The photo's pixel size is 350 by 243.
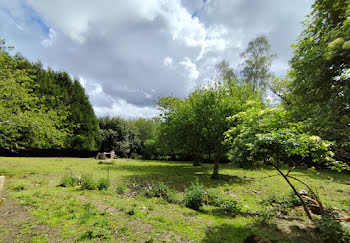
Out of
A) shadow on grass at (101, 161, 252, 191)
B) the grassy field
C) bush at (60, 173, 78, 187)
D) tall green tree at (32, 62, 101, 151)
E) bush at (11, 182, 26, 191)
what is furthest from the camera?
tall green tree at (32, 62, 101, 151)

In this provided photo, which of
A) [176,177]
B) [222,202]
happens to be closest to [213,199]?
[222,202]

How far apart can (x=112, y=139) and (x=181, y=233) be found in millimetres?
23075

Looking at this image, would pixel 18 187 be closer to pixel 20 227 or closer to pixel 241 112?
pixel 20 227

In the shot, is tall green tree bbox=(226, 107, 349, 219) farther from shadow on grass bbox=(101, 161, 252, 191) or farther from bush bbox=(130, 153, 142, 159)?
bush bbox=(130, 153, 142, 159)

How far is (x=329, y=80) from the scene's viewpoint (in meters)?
3.36

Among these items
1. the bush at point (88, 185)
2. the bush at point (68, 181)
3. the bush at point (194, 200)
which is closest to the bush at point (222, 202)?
the bush at point (194, 200)

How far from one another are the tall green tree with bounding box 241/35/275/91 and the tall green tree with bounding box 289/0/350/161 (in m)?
16.1

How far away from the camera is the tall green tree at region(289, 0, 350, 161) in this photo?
2979mm

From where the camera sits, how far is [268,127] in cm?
430

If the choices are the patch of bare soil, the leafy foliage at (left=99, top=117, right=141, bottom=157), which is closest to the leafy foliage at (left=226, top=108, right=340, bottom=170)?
the patch of bare soil

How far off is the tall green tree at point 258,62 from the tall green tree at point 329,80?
16.1 metres

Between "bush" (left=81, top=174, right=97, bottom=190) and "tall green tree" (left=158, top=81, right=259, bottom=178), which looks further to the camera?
"tall green tree" (left=158, top=81, right=259, bottom=178)

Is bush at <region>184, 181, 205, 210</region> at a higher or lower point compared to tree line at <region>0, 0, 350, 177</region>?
lower

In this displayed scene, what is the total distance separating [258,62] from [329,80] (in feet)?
59.4
